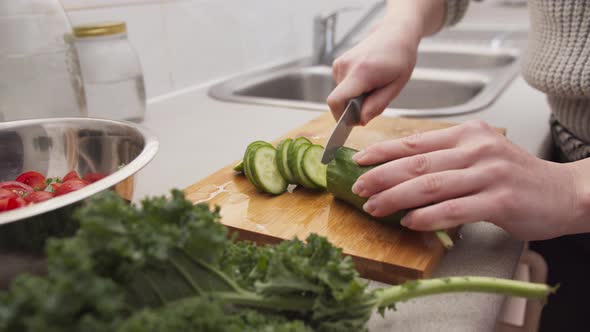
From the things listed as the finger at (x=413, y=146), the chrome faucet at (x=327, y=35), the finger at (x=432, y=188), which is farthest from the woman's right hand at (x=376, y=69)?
the chrome faucet at (x=327, y=35)

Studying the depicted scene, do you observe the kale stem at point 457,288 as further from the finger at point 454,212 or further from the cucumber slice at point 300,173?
the cucumber slice at point 300,173

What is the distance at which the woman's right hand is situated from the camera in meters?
1.09

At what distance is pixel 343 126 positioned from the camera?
3.33 ft

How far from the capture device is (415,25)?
4.10 feet

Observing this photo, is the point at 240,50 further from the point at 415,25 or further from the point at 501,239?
the point at 501,239

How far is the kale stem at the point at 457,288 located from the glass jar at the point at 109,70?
0.93m

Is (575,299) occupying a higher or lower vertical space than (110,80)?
lower

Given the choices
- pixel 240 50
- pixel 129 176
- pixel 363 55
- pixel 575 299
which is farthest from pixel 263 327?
pixel 240 50

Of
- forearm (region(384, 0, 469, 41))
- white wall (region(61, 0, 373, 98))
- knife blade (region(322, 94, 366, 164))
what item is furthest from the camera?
white wall (region(61, 0, 373, 98))

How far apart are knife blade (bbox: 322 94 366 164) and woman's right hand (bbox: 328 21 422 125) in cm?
2

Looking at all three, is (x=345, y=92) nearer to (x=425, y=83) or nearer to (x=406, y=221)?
(x=406, y=221)

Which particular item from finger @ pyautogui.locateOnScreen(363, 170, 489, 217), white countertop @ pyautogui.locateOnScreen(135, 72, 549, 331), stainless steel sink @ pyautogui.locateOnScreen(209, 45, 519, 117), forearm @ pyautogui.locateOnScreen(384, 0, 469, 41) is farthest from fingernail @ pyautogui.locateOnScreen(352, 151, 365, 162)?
stainless steel sink @ pyautogui.locateOnScreen(209, 45, 519, 117)

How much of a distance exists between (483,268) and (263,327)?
1.38 ft

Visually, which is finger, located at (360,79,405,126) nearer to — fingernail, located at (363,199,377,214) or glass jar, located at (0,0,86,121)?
fingernail, located at (363,199,377,214)
